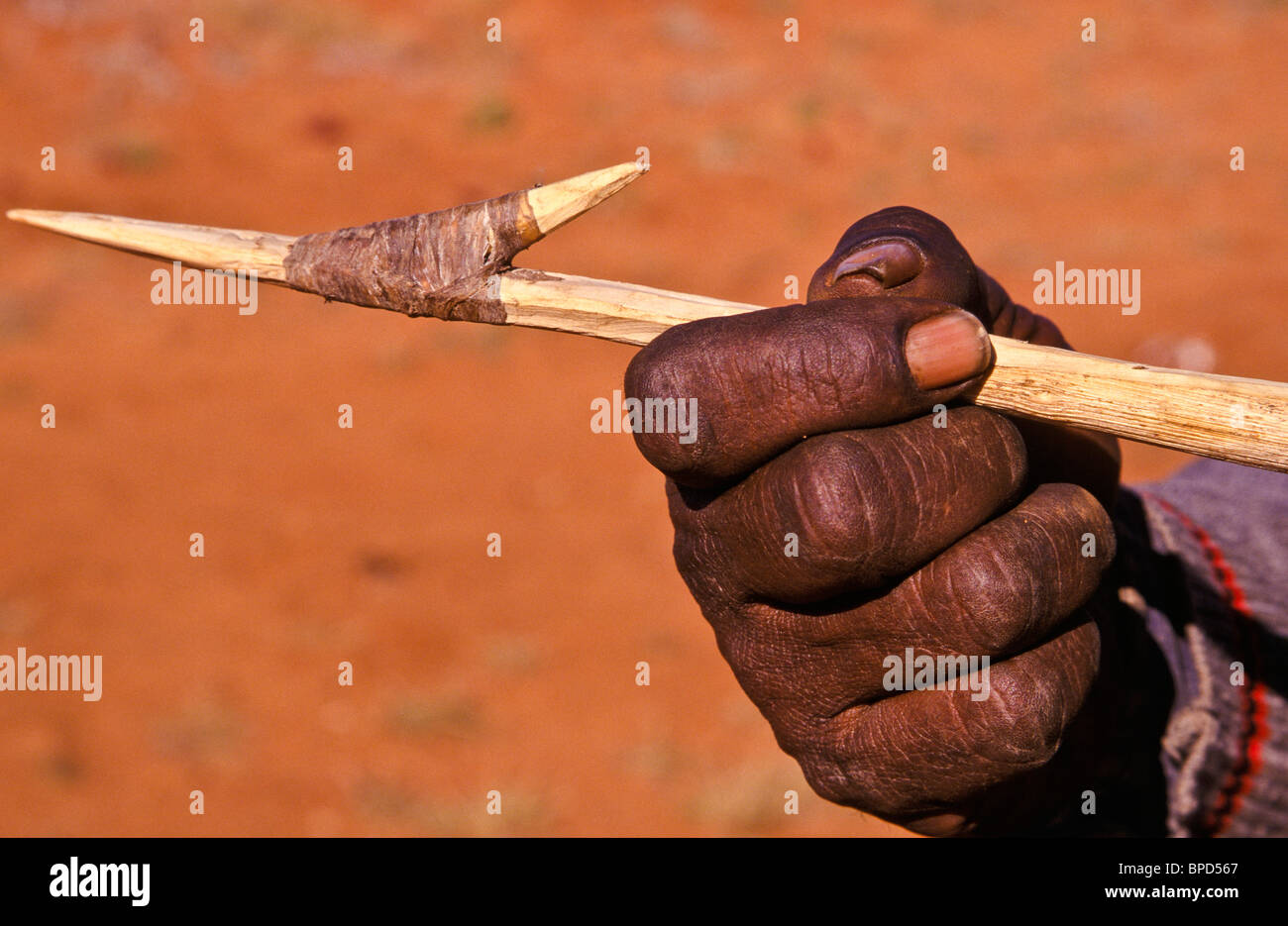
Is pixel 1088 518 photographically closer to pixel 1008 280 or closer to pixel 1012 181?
pixel 1008 280

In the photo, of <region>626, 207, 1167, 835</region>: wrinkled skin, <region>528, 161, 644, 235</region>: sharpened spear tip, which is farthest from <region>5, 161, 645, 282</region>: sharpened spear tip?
<region>626, 207, 1167, 835</region>: wrinkled skin

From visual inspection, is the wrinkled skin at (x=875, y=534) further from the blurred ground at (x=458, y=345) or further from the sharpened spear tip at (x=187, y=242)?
the blurred ground at (x=458, y=345)

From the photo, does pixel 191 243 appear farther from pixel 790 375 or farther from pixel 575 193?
pixel 790 375

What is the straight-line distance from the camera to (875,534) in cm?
178

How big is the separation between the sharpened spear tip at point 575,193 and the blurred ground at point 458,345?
2.59 meters

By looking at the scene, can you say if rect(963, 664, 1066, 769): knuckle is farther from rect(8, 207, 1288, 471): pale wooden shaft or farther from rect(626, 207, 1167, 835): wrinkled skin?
rect(8, 207, 1288, 471): pale wooden shaft

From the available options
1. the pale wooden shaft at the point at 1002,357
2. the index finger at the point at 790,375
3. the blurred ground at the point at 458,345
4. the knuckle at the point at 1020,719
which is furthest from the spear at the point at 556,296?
the blurred ground at the point at 458,345

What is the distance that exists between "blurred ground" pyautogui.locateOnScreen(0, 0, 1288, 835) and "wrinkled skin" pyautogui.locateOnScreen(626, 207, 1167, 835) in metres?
1.91

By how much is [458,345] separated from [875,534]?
364 inches

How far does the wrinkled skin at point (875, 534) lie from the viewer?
181 centimetres

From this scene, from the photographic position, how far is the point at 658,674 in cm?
746

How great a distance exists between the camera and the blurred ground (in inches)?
268

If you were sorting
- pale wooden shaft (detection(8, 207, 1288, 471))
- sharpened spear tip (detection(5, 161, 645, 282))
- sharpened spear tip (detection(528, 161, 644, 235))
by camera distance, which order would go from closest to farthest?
pale wooden shaft (detection(8, 207, 1288, 471)) < sharpened spear tip (detection(528, 161, 644, 235)) < sharpened spear tip (detection(5, 161, 645, 282))

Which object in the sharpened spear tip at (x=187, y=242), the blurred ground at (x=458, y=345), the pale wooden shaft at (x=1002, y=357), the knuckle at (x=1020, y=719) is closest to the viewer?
the pale wooden shaft at (x=1002, y=357)
